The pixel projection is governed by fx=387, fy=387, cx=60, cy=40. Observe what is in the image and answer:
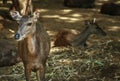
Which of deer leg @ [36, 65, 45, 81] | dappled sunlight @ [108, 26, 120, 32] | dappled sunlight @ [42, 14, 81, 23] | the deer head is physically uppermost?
the deer head

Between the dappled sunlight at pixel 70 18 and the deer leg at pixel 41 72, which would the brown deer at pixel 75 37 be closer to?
the dappled sunlight at pixel 70 18

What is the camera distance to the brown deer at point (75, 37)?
10.0 meters

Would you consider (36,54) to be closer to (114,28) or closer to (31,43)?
(31,43)

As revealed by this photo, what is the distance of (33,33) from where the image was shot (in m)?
5.79

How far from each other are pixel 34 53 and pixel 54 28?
18.0ft

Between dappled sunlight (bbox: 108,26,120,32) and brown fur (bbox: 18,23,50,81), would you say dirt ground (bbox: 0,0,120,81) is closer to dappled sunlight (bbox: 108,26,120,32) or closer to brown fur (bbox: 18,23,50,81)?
dappled sunlight (bbox: 108,26,120,32)

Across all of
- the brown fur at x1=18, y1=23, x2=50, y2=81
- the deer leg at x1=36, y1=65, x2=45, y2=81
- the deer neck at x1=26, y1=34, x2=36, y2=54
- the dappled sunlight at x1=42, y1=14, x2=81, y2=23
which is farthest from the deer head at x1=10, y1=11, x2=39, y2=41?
the dappled sunlight at x1=42, y1=14, x2=81, y2=23

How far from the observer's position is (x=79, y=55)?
8711mm

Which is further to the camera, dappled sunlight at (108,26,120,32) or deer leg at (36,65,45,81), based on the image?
dappled sunlight at (108,26,120,32)

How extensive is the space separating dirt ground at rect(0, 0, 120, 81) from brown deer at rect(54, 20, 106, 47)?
21 centimetres

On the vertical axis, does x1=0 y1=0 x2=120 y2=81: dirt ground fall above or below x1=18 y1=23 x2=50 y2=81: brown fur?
below

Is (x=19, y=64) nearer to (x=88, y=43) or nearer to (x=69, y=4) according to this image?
(x=88, y=43)

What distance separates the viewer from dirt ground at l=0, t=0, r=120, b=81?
7410 mm

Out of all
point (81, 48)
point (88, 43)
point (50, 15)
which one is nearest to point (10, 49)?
point (81, 48)
